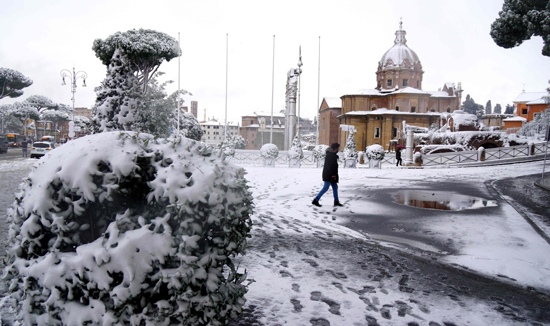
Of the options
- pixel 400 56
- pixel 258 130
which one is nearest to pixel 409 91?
pixel 400 56

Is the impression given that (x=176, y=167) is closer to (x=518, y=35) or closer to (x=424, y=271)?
(x=424, y=271)

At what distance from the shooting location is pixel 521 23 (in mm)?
12102

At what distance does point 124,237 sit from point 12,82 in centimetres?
4206

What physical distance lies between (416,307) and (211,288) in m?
2.11

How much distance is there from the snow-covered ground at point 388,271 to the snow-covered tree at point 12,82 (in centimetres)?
3657

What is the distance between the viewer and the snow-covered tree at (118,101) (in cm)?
1236

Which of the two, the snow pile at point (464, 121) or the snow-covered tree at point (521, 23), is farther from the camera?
the snow pile at point (464, 121)

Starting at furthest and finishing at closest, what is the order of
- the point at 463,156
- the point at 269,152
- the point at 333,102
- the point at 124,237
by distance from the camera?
the point at 333,102 < the point at 463,156 < the point at 269,152 < the point at 124,237

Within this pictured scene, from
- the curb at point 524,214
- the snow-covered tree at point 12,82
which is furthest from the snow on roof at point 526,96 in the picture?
the snow-covered tree at point 12,82

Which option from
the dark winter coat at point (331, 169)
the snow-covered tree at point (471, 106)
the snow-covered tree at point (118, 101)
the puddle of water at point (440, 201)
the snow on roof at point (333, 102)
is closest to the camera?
the dark winter coat at point (331, 169)

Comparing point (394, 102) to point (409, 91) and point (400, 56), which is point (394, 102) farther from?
point (400, 56)

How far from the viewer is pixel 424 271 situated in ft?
13.5

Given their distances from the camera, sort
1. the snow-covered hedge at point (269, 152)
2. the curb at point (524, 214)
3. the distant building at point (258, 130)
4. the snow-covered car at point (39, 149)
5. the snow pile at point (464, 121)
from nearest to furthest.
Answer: the curb at point (524, 214) → the snow-covered hedge at point (269, 152) → the snow-covered car at point (39, 149) → the snow pile at point (464, 121) → the distant building at point (258, 130)

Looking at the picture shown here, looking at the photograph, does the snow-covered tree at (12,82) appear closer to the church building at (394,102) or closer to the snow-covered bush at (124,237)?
the church building at (394,102)
